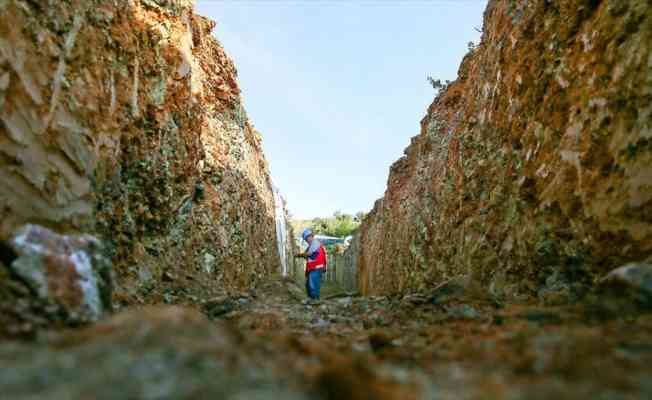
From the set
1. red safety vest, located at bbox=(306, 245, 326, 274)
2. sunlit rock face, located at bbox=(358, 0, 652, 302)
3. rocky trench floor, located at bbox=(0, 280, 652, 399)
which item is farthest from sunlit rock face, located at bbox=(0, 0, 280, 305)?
sunlit rock face, located at bbox=(358, 0, 652, 302)

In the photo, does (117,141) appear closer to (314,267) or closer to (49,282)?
(49,282)

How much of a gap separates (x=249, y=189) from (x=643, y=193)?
8094 millimetres

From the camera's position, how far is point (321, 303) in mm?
6047

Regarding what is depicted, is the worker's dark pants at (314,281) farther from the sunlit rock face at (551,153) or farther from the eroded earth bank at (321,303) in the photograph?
the sunlit rock face at (551,153)

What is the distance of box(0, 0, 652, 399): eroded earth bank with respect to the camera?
127 cm

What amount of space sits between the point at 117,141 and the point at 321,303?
11.3 ft

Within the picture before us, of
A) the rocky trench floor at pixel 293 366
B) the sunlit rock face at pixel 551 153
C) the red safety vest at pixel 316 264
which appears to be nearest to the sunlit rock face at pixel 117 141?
the rocky trench floor at pixel 293 366

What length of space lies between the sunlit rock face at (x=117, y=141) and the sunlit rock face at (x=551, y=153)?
3.19 metres

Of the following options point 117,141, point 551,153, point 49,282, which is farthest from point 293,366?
point 551,153

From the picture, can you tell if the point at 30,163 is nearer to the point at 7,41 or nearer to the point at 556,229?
the point at 7,41

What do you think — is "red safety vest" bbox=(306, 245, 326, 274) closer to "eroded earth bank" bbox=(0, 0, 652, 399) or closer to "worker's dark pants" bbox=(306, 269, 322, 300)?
"worker's dark pants" bbox=(306, 269, 322, 300)

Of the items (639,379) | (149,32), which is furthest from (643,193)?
(149,32)

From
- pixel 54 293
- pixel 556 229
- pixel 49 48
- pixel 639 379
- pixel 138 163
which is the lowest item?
pixel 639 379

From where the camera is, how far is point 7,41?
245 cm
